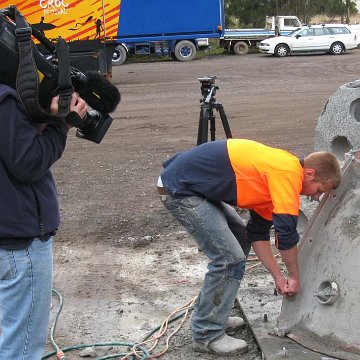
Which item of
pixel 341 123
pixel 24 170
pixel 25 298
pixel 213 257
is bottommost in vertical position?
pixel 213 257

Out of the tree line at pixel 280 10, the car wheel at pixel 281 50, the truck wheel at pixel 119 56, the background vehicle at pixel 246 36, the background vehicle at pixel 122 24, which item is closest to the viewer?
the background vehicle at pixel 122 24

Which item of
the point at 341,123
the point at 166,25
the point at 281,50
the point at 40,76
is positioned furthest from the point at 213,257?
the point at 281,50

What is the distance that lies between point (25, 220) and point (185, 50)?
2465 centimetres

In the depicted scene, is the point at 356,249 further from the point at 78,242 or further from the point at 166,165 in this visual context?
the point at 78,242

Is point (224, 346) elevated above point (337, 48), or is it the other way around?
point (224, 346)

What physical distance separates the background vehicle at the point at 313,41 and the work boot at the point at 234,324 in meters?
24.7

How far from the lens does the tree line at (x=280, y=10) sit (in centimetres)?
4656

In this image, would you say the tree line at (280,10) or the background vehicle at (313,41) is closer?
the background vehicle at (313,41)

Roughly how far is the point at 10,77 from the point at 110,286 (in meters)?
2.90

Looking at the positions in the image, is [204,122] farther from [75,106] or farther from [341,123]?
[75,106]

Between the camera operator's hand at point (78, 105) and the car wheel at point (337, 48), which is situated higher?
the camera operator's hand at point (78, 105)

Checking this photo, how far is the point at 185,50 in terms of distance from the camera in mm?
27000

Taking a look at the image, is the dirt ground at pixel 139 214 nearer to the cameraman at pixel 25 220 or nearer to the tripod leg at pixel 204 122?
the tripod leg at pixel 204 122

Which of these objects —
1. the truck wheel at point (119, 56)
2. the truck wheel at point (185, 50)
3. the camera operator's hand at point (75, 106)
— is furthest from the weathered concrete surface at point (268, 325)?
the truck wheel at point (185, 50)
